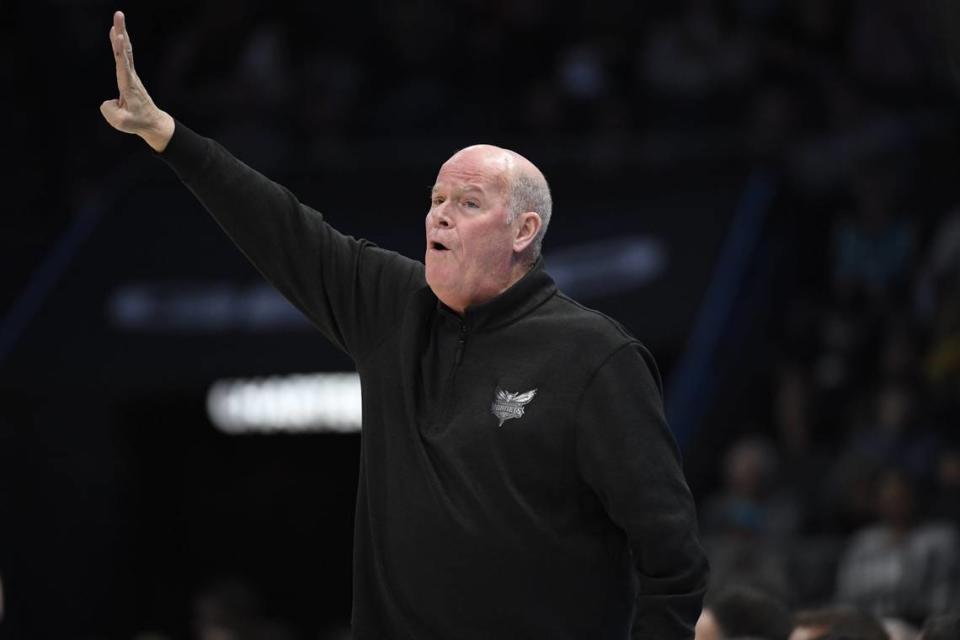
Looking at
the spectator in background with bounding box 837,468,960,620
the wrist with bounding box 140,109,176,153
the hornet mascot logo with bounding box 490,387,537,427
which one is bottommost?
the spectator in background with bounding box 837,468,960,620

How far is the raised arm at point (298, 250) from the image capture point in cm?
383

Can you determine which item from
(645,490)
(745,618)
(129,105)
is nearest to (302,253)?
(129,105)

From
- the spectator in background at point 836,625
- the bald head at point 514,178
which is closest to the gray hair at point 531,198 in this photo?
the bald head at point 514,178

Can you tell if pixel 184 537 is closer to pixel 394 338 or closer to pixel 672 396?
pixel 672 396

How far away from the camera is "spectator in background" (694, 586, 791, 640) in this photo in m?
5.41

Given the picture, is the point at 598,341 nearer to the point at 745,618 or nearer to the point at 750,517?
the point at 745,618

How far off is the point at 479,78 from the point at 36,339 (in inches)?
148

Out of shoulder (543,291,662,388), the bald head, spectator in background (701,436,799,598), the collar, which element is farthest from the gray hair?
spectator in background (701,436,799,598)

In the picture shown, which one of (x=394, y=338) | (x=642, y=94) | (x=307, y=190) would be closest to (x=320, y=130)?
(x=307, y=190)

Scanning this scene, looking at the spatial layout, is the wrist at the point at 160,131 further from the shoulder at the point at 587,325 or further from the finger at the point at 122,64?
the shoulder at the point at 587,325

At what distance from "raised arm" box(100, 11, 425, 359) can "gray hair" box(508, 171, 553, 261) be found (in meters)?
0.29

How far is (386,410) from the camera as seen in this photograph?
12.3 ft

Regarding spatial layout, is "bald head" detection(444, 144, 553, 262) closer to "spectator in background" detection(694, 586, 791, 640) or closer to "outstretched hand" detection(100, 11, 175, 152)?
"outstretched hand" detection(100, 11, 175, 152)

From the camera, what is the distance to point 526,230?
12.4 feet
